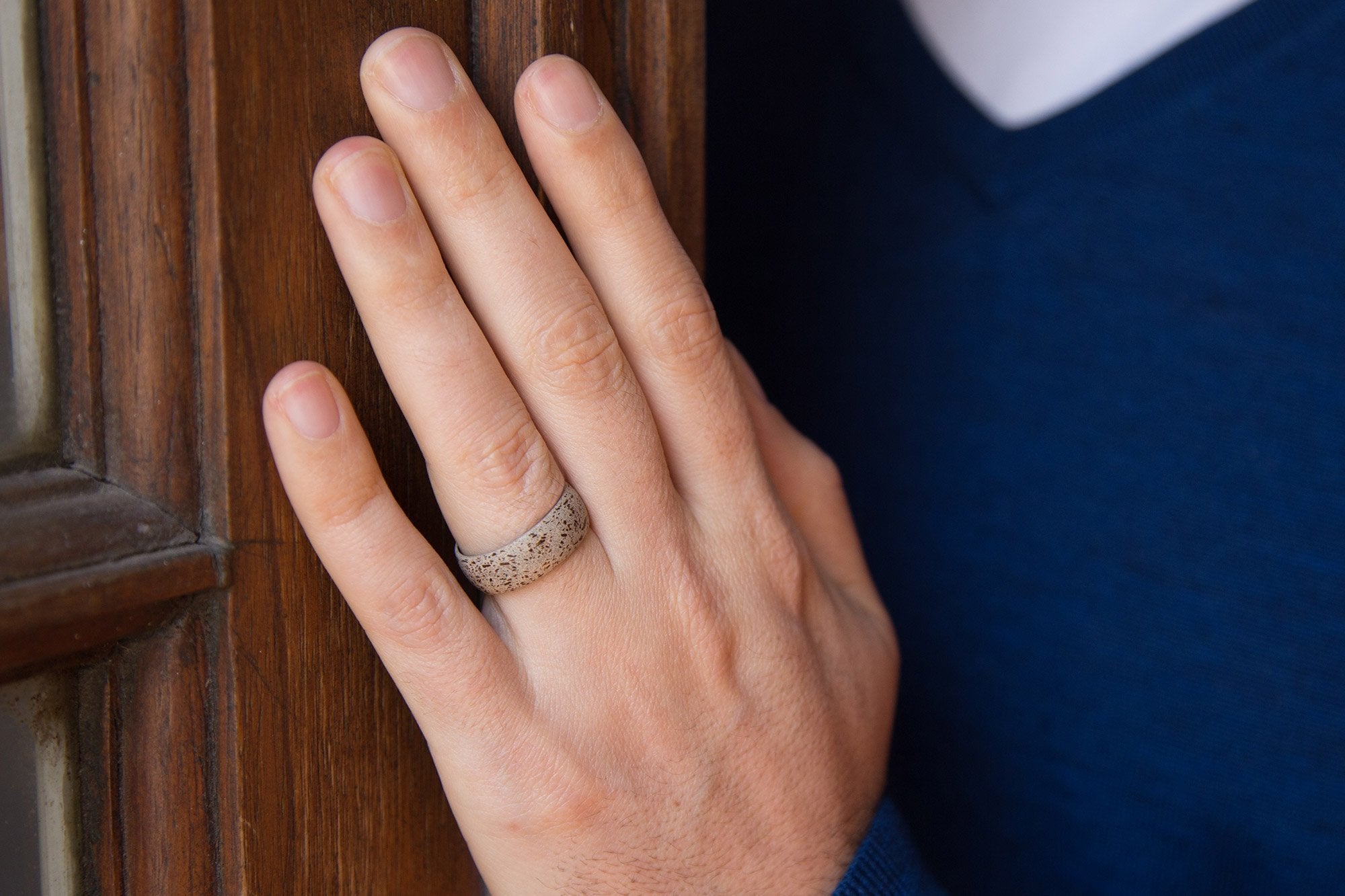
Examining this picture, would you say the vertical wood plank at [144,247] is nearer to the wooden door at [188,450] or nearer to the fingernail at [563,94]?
the wooden door at [188,450]

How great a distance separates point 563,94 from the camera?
1.71ft

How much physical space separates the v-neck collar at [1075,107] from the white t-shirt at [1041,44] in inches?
0.6

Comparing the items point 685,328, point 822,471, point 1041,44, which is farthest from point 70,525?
point 1041,44

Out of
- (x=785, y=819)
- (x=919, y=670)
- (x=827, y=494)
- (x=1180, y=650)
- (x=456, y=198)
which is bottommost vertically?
(x=919, y=670)

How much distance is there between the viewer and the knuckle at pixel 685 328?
59 cm

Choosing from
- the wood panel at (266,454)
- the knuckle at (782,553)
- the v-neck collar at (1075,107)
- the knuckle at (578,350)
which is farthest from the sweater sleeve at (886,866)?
the v-neck collar at (1075,107)

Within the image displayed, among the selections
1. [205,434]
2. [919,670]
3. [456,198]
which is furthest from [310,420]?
[919,670]

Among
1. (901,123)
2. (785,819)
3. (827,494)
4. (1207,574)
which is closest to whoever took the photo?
(785,819)

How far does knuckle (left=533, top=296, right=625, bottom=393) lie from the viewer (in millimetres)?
535

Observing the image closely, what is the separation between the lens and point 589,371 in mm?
547

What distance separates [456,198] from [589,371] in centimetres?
13

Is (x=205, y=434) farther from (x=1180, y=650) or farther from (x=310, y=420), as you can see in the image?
(x=1180, y=650)

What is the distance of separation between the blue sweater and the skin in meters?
0.47

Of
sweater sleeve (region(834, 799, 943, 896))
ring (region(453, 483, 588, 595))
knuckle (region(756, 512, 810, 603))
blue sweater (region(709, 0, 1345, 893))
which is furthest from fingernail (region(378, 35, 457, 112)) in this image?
blue sweater (region(709, 0, 1345, 893))
